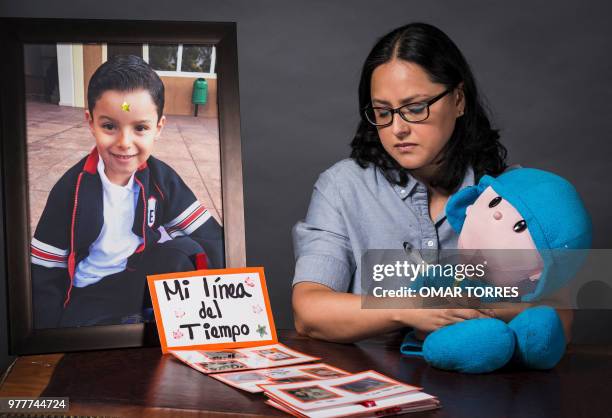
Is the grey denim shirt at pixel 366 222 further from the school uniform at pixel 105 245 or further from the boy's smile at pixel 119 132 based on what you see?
the boy's smile at pixel 119 132

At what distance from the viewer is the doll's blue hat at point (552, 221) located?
1214 millimetres

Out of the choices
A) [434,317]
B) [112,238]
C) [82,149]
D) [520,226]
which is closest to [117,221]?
[112,238]

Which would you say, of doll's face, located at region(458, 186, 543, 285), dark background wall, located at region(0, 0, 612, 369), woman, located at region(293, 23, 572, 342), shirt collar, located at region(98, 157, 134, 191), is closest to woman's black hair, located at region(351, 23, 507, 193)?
woman, located at region(293, 23, 572, 342)

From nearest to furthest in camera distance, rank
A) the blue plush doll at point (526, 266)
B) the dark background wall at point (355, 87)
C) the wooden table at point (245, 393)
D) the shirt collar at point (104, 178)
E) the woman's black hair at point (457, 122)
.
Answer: the wooden table at point (245, 393), the blue plush doll at point (526, 266), the shirt collar at point (104, 178), the woman's black hair at point (457, 122), the dark background wall at point (355, 87)

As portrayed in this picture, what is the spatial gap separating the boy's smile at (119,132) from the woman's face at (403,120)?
19.6 inches

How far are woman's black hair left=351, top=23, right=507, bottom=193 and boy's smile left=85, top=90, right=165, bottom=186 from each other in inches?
19.8

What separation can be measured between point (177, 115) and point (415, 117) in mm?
495

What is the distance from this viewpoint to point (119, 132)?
1.57 meters

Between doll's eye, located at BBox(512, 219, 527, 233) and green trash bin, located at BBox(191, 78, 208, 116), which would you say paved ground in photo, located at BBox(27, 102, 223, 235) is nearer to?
green trash bin, located at BBox(191, 78, 208, 116)

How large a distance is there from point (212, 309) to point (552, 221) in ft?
2.10

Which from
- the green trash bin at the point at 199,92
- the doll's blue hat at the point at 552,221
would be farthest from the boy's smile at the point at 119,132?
the doll's blue hat at the point at 552,221

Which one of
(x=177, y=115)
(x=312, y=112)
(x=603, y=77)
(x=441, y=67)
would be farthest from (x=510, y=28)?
(x=177, y=115)

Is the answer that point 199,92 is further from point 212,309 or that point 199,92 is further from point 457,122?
point 457,122

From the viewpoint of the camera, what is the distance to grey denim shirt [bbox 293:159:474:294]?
1722 millimetres
